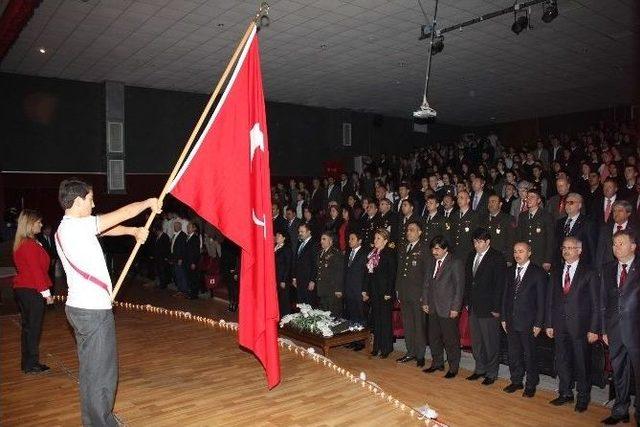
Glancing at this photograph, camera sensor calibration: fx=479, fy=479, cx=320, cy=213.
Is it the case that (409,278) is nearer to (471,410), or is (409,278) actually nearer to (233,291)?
(471,410)

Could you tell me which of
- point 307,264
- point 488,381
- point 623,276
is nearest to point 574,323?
point 623,276

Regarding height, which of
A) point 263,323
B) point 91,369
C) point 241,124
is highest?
point 241,124

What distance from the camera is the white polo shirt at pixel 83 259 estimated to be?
10.4 feet

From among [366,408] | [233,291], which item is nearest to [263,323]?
[366,408]

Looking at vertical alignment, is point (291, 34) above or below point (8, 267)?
above

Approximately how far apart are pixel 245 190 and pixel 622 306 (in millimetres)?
3432

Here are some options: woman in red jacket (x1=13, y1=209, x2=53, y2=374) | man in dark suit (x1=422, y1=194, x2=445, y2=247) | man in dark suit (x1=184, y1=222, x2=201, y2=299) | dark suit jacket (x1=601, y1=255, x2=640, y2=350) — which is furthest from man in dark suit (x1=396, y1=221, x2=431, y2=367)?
man in dark suit (x1=184, y1=222, x2=201, y2=299)

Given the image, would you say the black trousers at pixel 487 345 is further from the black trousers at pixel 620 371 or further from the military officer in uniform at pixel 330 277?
the military officer in uniform at pixel 330 277

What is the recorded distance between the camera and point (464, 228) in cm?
684

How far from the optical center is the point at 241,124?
3547 millimetres

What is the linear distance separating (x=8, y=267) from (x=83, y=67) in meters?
5.35

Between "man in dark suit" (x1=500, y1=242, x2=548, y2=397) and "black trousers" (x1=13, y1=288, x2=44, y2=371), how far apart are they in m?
5.18

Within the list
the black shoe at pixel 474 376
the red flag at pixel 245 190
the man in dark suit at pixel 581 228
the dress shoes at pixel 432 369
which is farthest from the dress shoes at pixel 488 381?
the red flag at pixel 245 190

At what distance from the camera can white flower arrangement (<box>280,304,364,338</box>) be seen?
241 inches
